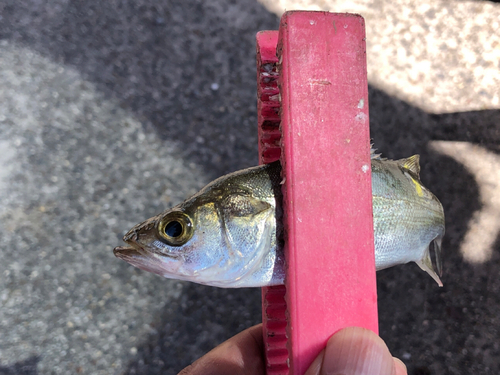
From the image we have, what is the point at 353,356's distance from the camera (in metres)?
0.89

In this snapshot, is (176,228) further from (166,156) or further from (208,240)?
(166,156)

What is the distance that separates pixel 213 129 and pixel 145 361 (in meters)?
1.36

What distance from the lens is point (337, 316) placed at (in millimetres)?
973

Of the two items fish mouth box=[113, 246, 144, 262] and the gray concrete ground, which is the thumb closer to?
fish mouth box=[113, 246, 144, 262]

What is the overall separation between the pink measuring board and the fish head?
117mm

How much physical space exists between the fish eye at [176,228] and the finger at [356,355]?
1.70ft

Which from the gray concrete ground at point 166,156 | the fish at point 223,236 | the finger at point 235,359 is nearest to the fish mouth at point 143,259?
the fish at point 223,236

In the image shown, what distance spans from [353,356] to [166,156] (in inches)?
58.0

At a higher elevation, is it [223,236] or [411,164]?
[411,164]

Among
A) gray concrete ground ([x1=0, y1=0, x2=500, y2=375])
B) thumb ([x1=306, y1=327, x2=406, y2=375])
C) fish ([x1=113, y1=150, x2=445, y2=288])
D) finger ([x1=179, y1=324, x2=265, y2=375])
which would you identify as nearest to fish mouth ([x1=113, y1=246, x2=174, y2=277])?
A: fish ([x1=113, y1=150, x2=445, y2=288])

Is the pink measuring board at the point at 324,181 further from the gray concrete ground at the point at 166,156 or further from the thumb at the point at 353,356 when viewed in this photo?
the gray concrete ground at the point at 166,156

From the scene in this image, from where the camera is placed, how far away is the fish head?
105 cm

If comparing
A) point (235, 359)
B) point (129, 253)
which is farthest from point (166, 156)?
point (235, 359)

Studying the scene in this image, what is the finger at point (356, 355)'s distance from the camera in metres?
0.89
